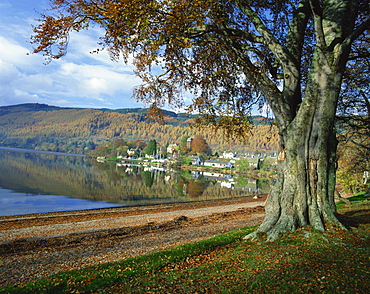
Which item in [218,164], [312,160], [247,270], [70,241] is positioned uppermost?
[312,160]

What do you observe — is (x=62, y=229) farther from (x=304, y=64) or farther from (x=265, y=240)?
(x=304, y=64)

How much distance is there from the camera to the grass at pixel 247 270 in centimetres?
459

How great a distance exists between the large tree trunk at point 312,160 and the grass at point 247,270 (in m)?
0.54

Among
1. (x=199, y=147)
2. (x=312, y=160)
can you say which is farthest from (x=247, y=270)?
(x=199, y=147)

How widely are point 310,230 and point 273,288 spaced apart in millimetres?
3038

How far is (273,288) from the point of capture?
445 cm

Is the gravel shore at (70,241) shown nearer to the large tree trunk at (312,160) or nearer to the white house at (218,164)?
the large tree trunk at (312,160)

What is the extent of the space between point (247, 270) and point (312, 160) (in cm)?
361

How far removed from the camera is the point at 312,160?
7430 mm

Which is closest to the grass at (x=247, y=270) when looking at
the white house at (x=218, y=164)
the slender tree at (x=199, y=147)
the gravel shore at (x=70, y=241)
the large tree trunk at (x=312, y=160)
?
the large tree trunk at (x=312, y=160)

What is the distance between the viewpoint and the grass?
15.1ft

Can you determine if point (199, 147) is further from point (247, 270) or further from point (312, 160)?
point (247, 270)

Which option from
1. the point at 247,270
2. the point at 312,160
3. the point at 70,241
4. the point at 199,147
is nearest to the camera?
the point at 247,270

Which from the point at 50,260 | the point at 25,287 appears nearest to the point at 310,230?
the point at 25,287
